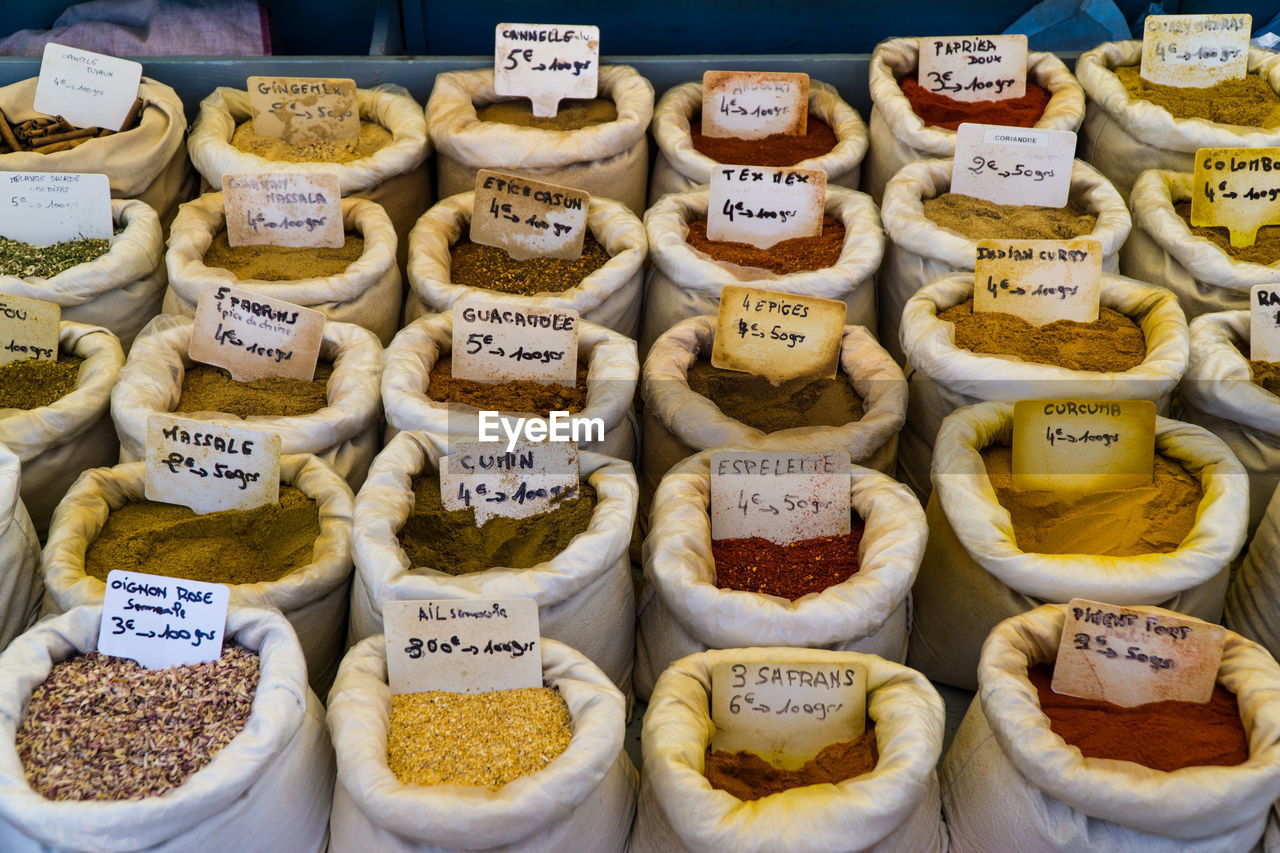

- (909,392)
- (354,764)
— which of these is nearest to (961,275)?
(909,392)

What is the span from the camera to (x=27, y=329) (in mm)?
1600

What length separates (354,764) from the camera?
1.04 metres

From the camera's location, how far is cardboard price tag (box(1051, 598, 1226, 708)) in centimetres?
119

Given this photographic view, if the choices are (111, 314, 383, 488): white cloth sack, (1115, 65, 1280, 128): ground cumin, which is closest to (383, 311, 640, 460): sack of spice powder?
(111, 314, 383, 488): white cloth sack

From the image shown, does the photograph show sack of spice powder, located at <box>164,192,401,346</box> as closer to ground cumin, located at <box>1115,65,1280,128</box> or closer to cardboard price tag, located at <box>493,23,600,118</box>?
cardboard price tag, located at <box>493,23,600,118</box>

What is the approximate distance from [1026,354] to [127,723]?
1257mm

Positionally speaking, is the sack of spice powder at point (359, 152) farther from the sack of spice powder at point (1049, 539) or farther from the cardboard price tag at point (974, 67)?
the sack of spice powder at point (1049, 539)

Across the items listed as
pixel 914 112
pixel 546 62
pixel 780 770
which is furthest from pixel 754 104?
pixel 780 770

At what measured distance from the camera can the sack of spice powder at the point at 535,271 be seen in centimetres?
170

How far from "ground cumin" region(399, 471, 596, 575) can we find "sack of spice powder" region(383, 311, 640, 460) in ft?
0.41

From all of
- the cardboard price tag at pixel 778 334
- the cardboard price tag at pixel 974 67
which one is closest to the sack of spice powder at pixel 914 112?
the cardboard price tag at pixel 974 67

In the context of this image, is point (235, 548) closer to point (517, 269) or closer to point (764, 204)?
point (517, 269)

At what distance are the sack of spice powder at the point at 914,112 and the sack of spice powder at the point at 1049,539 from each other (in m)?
Result: 0.66

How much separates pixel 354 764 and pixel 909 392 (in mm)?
1038
